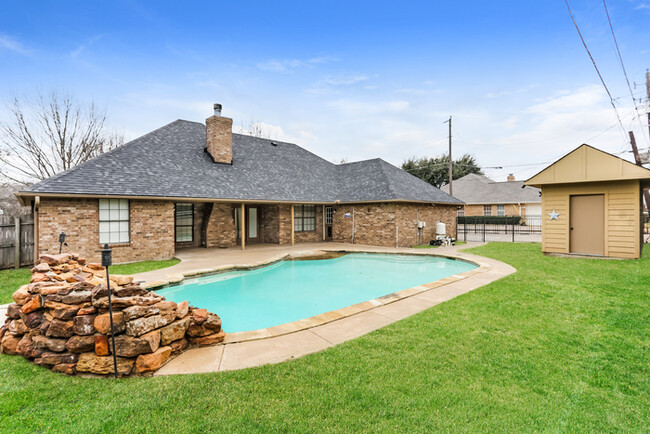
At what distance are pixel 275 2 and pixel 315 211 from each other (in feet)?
32.2

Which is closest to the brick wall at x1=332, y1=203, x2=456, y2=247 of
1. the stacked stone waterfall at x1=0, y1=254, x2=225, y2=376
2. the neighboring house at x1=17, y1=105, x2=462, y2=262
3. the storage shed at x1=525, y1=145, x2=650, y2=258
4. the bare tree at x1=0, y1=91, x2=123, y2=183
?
the neighboring house at x1=17, y1=105, x2=462, y2=262

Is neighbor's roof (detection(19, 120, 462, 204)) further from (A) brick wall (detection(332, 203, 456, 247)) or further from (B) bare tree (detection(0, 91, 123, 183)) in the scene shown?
(B) bare tree (detection(0, 91, 123, 183))

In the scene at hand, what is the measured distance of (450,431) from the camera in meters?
2.07

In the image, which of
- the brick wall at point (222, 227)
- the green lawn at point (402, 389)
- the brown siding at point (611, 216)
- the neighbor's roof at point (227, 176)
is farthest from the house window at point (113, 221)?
the brown siding at point (611, 216)

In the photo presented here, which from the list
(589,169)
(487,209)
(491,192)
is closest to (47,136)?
(589,169)

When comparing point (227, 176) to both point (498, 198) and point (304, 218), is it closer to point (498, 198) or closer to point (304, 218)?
point (304, 218)

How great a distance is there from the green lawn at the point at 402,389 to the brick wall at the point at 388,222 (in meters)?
9.72

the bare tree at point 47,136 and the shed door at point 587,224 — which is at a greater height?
the bare tree at point 47,136

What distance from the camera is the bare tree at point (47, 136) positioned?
15.9 metres

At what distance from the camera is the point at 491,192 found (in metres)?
30.4

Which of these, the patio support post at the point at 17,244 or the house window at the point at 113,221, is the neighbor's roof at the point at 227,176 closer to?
the house window at the point at 113,221

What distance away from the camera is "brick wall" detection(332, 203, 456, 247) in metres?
13.7

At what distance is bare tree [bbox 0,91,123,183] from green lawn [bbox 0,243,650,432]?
19777mm

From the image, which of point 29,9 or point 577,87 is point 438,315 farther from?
point 29,9
